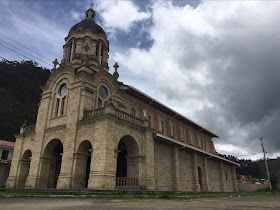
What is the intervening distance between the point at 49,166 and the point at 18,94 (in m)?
43.7

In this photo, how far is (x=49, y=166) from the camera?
19.8 metres

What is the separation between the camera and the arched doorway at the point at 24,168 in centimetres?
2109

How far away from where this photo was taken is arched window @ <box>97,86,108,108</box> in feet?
65.1

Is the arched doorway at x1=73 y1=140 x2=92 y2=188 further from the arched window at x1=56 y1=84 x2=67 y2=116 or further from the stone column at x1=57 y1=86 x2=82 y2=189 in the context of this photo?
the arched window at x1=56 y1=84 x2=67 y2=116

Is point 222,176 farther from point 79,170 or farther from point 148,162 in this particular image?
point 79,170

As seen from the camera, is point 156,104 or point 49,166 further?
point 156,104

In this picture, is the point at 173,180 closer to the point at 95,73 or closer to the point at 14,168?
the point at 95,73

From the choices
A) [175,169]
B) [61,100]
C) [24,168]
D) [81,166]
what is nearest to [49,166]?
[24,168]

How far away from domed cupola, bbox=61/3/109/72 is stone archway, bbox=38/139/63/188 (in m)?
7.64

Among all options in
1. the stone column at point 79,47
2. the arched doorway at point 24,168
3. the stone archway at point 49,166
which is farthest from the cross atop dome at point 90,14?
the arched doorway at point 24,168

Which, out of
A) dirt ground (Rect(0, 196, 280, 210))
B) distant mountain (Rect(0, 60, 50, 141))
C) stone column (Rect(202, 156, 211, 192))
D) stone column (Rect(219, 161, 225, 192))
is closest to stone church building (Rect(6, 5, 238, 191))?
stone column (Rect(202, 156, 211, 192))

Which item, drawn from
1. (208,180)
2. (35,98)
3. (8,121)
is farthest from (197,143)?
(35,98)

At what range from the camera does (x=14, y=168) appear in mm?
21703

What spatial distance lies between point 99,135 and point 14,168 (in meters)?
11.7
